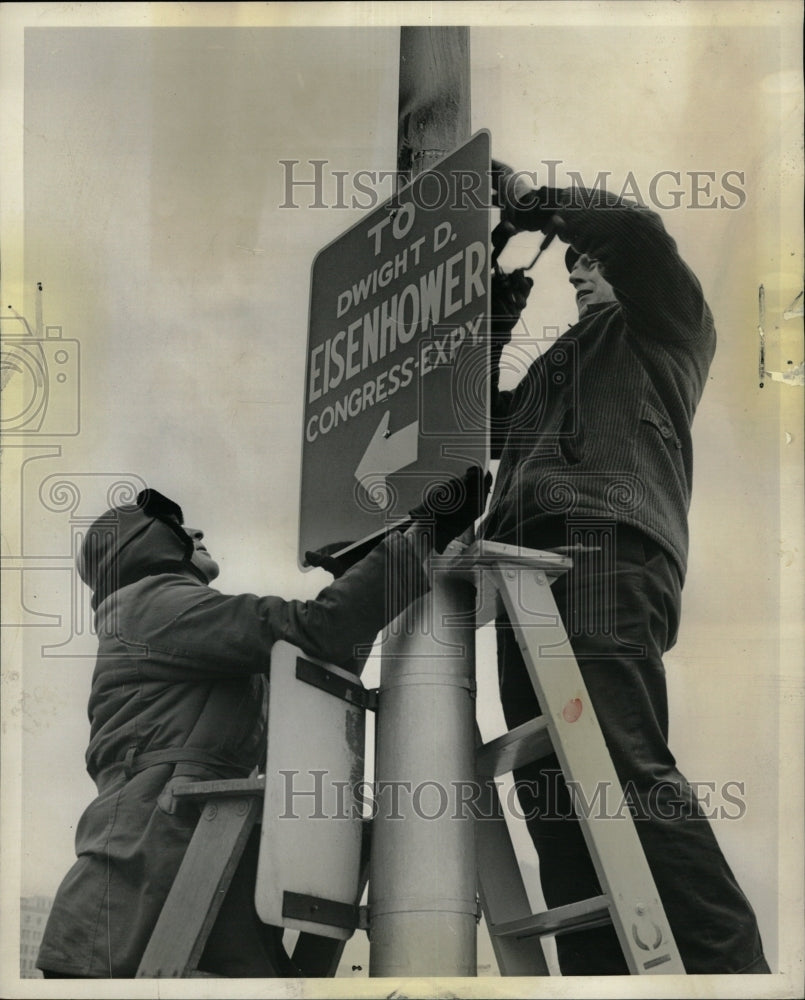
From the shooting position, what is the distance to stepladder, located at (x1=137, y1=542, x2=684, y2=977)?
3129mm

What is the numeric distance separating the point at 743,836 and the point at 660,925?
0.91 ft

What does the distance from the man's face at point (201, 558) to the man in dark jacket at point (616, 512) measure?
0.56 metres

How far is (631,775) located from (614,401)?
0.74 meters

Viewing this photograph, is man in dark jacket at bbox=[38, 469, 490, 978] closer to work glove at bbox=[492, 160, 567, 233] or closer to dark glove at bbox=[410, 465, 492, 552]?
dark glove at bbox=[410, 465, 492, 552]

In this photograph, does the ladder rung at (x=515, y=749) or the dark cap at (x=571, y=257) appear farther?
the dark cap at (x=571, y=257)

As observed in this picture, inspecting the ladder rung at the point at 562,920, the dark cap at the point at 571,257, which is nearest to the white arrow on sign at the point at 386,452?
the dark cap at the point at 571,257

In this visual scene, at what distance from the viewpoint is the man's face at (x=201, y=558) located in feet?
11.2

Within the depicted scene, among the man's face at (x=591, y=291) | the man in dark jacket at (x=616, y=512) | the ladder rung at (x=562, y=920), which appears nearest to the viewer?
the ladder rung at (x=562, y=920)

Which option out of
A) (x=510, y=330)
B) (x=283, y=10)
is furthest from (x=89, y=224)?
(x=510, y=330)

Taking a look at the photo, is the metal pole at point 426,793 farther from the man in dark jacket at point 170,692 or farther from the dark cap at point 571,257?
the dark cap at point 571,257

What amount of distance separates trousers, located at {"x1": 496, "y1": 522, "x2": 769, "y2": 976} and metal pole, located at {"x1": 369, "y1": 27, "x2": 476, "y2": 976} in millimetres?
105

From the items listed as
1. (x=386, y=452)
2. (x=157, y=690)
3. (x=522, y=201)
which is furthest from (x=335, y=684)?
(x=522, y=201)

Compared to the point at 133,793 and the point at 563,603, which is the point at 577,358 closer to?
the point at 563,603

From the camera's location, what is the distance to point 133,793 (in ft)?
10.9
